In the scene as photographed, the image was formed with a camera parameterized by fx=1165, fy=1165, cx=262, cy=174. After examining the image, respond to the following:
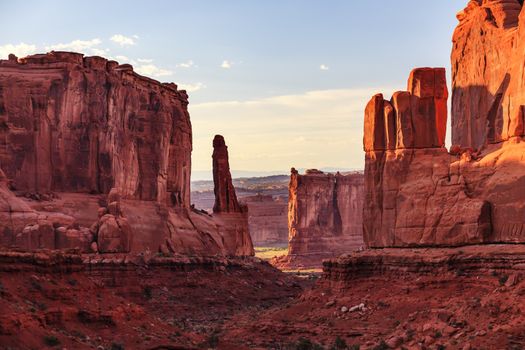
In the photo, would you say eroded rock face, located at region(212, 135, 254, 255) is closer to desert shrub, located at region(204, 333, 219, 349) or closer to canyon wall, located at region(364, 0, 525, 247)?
canyon wall, located at region(364, 0, 525, 247)

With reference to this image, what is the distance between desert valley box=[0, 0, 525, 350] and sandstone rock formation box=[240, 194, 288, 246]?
74892 mm

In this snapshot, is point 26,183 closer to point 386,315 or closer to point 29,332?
point 386,315

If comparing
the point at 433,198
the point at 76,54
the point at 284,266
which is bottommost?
the point at 284,266

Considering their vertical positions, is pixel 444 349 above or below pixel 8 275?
below

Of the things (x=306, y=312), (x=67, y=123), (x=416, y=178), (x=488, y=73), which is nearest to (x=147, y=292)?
(x=67, y=123)

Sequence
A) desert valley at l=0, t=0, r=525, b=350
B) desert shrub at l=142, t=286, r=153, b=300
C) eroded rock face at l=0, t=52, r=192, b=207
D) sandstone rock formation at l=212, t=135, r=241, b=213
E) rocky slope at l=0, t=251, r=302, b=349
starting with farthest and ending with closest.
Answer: sandstone rock formation at l=212, t=135, r=241, b=213 < eroded rock face at l=0, t=52, r=192, b=207 < desert shrub at l=142, t=286, r=153, b=300 < desert valley at l=0, t=0, r=525, b=350 < rocky slope at l=0, t=251, r=302, b=349

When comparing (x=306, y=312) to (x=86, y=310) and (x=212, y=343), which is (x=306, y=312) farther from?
(x=86, y=310)

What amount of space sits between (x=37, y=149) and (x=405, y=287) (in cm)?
3281

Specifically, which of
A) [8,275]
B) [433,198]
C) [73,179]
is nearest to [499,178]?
[433,198]

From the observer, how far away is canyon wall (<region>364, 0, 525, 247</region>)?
56969 millimetres

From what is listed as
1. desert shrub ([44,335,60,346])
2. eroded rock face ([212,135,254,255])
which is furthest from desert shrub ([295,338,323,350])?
eroded rock face ([212,135,254,255])

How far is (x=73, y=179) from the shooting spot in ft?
271

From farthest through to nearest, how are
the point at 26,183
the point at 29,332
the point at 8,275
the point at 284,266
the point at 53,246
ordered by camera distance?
1. the point at 284,266
2. the point at 26,183
3. the point at 53,246
4. the point at 8,275
5. the point at 29,332

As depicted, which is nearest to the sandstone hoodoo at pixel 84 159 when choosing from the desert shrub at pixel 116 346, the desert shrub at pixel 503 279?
the desert shrub at pixel 116 346
